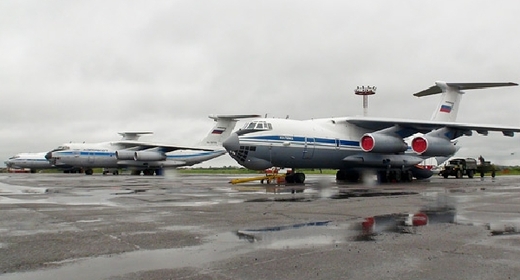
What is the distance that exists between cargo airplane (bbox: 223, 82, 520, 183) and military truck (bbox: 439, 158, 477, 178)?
34.5 feet

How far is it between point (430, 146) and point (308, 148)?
6466mm

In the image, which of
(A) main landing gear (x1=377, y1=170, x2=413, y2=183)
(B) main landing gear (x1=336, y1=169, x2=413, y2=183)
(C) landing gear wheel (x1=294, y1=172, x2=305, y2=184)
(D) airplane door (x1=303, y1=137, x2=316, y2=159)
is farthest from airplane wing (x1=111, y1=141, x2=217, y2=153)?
(D) airplane door (x1=303, y1=137, x2=316, y2=159)

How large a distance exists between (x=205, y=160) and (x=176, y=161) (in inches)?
118

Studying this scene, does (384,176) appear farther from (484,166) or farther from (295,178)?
(484,166)

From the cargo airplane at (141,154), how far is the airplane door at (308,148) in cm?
2006

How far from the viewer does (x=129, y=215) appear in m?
8.53

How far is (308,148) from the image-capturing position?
22.6 m

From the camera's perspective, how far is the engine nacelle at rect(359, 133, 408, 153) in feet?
76.0

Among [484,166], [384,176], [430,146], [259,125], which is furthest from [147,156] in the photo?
[484,166]

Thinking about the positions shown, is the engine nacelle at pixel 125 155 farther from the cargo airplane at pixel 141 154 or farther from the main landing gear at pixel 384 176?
the main landing gear at pixel 384 176

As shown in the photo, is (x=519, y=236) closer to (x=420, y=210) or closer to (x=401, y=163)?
(x=420, y=210)

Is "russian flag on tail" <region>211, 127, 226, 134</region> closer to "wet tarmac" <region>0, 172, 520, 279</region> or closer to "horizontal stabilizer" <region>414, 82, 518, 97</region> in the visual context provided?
"horizontal stabilizer" <region>414, 82, 518, 97</region>

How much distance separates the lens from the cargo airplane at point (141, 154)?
44.2m

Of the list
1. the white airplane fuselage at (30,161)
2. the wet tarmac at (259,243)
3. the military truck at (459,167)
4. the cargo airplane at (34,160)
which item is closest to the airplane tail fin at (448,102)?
the military truck at (459,167)
